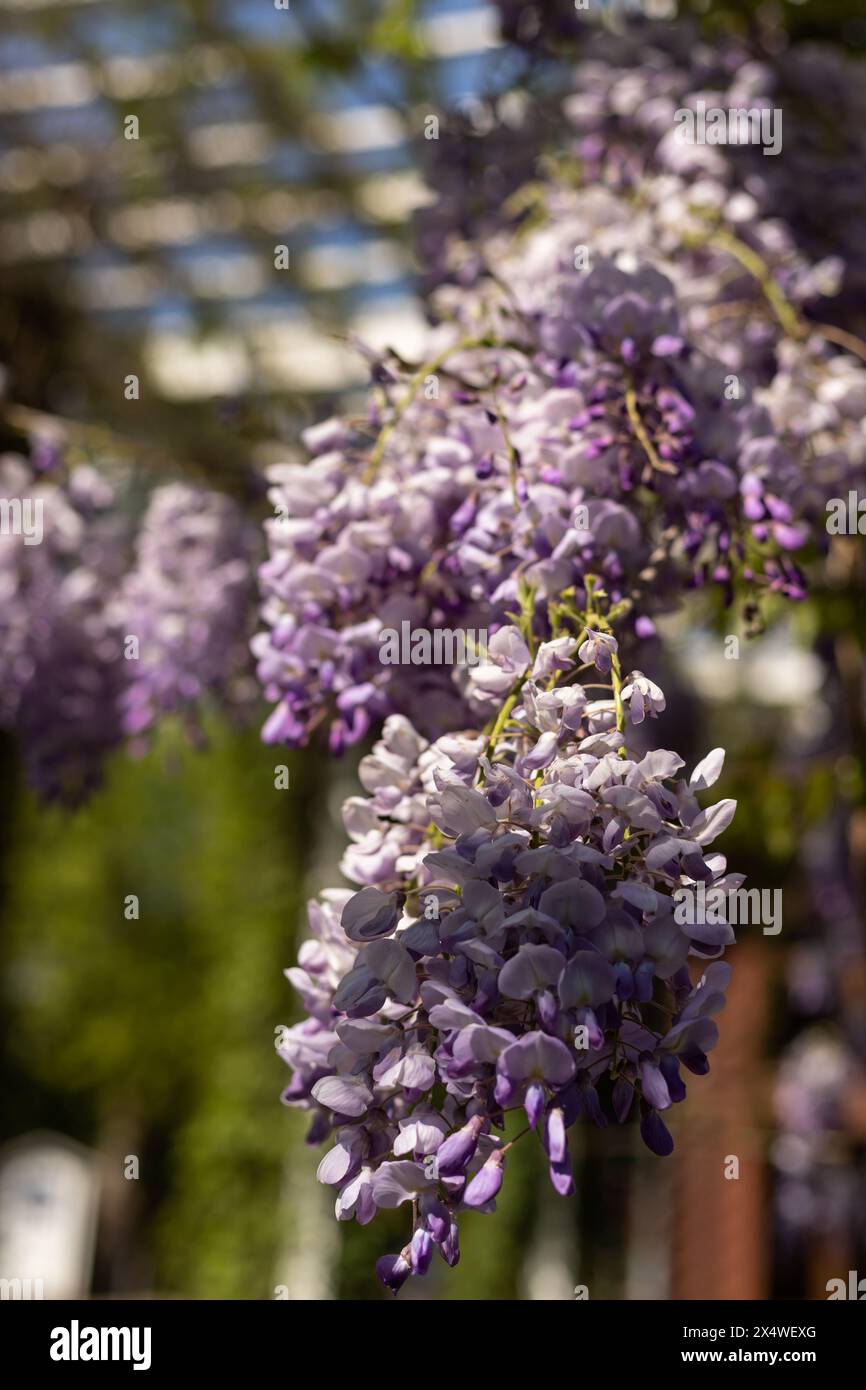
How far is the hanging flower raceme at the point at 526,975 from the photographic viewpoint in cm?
100

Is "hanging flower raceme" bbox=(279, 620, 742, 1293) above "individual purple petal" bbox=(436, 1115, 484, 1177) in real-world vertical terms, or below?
above

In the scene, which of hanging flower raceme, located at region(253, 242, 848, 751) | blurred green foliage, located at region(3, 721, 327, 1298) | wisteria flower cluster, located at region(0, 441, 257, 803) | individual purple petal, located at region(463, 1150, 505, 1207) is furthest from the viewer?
blurred green foliage, located at region(3, 721, 327, 1298)

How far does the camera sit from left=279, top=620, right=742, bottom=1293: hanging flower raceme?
1002mm

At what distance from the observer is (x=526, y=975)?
100cm

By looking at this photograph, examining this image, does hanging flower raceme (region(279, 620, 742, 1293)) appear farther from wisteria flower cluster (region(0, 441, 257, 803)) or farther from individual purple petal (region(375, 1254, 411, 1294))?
wisteria flower cluster (region(0, 441, 257, 803))

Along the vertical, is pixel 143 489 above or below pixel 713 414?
above

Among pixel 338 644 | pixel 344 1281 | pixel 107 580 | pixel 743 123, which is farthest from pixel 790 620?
pixel 344 1281

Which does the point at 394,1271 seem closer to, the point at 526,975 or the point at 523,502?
the point at 526,975

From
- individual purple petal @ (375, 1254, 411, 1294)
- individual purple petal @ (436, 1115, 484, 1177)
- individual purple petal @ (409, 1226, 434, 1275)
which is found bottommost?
individual purple petal @ (375, 1254, 411, 1294)

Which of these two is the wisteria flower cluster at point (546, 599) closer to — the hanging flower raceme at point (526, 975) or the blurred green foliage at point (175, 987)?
the hanging flower raceme at point (526, 975)

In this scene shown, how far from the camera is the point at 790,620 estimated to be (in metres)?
3.13

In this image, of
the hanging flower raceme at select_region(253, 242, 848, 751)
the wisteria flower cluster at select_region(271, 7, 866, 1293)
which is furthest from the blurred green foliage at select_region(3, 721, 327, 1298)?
the hanging flower raceme at select_region(253, 242, 848, 751)
